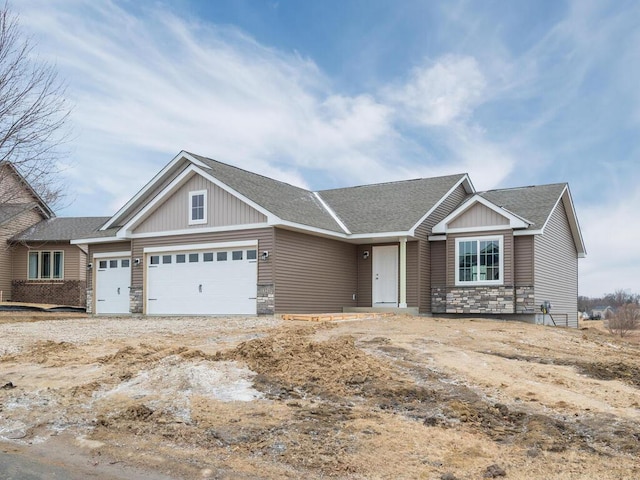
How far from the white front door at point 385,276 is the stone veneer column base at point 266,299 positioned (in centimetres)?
525

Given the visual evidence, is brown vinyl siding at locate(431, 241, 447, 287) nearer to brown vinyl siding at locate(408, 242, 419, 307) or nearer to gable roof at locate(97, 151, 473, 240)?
brown vinyl siding at locate(408, 242, 419, 307)

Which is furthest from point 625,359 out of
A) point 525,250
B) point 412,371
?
point 525,250

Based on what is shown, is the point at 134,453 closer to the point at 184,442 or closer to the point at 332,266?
the point at 184,442

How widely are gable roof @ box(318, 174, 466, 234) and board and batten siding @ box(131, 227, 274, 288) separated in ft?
13.4

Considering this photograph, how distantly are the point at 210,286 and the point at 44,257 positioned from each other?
55.4ft

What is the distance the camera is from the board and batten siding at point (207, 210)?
20219 millimetres

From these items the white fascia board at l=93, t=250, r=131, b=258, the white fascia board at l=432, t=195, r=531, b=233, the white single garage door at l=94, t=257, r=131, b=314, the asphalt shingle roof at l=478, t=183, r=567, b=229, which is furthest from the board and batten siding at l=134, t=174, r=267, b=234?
the asphalt shingle roof at l=478, t=183, r=567, b=229

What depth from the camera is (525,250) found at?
2128 centimetres

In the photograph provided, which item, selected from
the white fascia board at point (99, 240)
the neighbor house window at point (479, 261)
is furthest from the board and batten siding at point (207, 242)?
the neighbor house window at point (479, 261)

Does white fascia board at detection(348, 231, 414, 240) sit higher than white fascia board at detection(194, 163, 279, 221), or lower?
lower

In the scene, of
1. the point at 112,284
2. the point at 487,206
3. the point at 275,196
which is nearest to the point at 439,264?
the point at 487,206

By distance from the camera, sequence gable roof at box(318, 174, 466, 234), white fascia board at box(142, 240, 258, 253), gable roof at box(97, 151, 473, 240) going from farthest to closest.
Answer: gable roof at box(318, 174, 466, 234), gable roof at box(97, 151, 473, 240), white fascia board at box(142, 240, 258, 253)

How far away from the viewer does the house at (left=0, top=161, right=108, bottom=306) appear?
107 ft

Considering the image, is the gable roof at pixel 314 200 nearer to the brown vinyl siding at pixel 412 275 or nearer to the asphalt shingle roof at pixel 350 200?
the asphalt shingle roof at pixel 350 200
